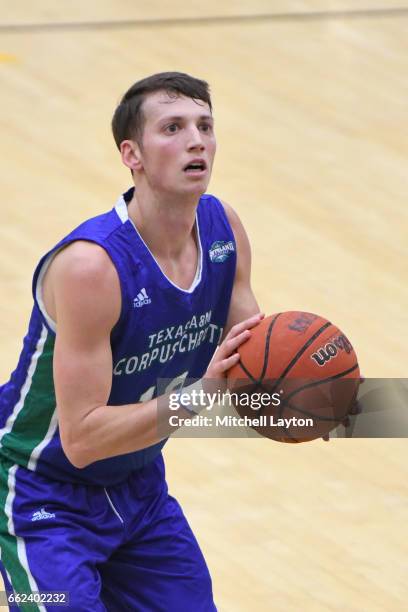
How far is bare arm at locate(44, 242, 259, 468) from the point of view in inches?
150

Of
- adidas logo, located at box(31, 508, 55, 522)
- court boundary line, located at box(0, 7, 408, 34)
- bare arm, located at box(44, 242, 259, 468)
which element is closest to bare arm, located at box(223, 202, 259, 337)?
bare arm, located at box(44, 242, 259, 468)

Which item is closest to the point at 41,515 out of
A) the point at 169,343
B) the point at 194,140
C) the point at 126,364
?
the point at 126,364

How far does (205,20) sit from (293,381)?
25.6 ft

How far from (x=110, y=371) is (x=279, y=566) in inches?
78.8

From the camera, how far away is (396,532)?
5809 mm

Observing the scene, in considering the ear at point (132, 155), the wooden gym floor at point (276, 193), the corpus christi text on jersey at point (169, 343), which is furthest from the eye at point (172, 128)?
the wooden gym floor at point (276, 193)

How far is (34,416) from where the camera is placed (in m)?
4.21

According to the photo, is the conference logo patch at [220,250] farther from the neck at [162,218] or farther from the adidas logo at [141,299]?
the adidas logo at [141,299]

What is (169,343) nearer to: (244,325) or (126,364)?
(126,364)

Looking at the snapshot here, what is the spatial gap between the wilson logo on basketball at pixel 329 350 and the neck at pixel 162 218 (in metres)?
0.58

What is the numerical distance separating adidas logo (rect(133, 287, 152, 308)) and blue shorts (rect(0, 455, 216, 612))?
66 cm

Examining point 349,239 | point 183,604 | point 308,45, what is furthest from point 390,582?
point 308,45

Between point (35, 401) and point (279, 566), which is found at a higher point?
point (35, 401)

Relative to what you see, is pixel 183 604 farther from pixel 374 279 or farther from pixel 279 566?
pixel 374 279
